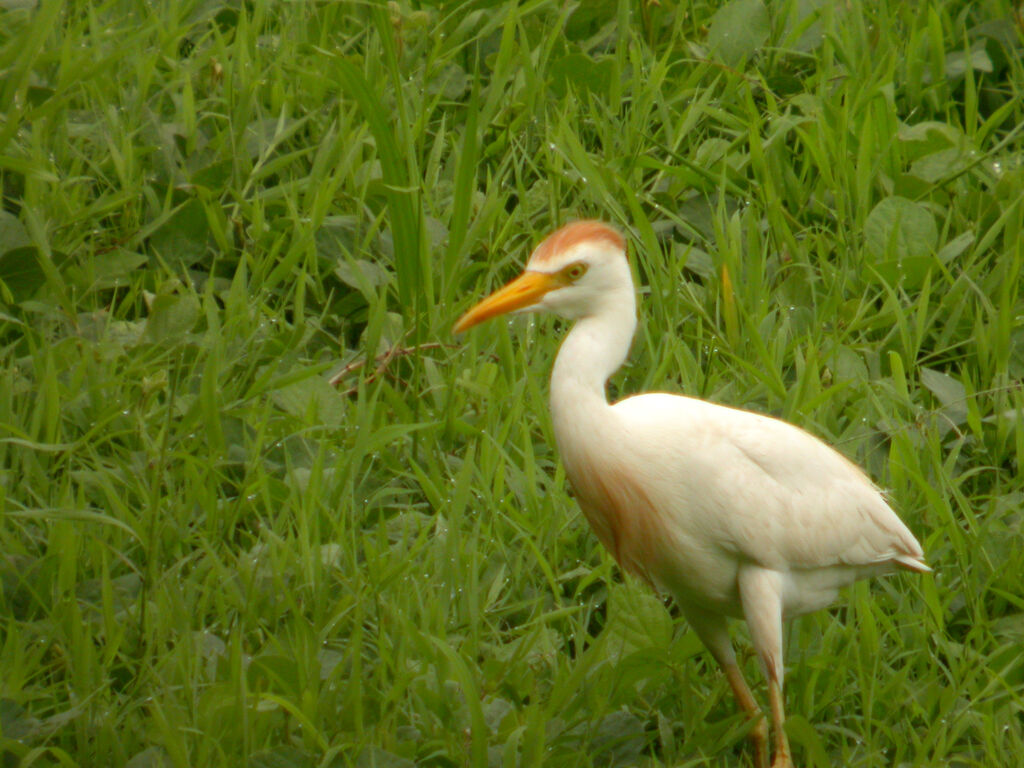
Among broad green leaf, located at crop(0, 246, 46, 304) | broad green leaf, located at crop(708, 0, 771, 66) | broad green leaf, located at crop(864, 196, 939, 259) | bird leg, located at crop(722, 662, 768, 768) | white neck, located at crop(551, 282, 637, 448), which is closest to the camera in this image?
white neck, located at crop(551, 282, 637, 448)

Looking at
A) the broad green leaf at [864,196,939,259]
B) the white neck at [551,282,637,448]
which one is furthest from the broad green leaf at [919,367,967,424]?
the white neck at [551,282,637,448]

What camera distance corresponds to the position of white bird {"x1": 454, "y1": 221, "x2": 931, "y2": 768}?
10.8ft

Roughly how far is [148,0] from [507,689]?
10.7 ft

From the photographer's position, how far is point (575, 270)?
330cm

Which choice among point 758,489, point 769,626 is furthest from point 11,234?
point 769,626

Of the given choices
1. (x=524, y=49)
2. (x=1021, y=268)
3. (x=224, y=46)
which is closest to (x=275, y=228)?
(x=224, y=46)

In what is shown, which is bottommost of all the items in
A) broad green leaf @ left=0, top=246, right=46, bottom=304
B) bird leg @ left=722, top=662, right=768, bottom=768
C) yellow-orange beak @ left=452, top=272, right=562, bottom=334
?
bird leg @ left=722, top=662, right=768, bottom=768

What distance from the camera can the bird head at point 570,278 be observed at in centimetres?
328

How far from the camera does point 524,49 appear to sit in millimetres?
5332

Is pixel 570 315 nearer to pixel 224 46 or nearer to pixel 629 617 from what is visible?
pixel 629 617

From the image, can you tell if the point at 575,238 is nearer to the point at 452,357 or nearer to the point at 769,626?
the point at 769,626

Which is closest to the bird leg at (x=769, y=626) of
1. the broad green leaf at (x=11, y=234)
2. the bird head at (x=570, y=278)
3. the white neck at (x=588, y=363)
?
the white neck at (x=588, y=363)

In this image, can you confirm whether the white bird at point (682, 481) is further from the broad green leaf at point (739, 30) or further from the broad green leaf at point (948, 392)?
the broad green leaf at point (739, 30)

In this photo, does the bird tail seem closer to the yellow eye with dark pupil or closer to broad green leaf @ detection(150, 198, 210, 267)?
the yellow eye with dark pupil
